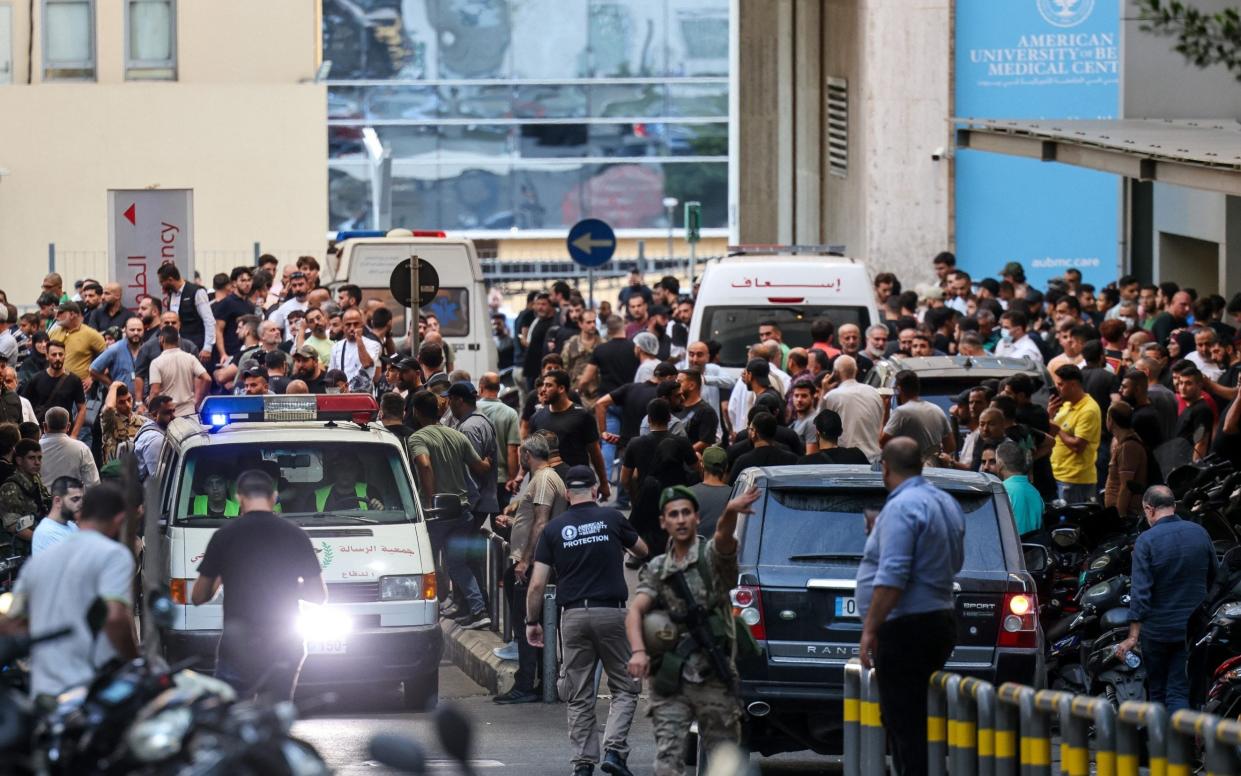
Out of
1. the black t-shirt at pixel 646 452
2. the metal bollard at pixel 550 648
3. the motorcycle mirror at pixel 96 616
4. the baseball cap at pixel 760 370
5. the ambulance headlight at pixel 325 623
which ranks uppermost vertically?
the baseball cap at pixel 760 370

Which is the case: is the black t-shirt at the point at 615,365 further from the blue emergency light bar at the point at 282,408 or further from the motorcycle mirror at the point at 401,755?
the motorcycle mirror at the point at 401,755

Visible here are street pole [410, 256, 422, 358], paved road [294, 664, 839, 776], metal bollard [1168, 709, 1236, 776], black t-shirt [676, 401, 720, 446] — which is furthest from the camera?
street pole [410, 256, 422, 358]

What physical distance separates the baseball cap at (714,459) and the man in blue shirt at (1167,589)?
2413 mm

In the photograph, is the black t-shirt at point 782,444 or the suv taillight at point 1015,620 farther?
the black t-shirt at point 782,444

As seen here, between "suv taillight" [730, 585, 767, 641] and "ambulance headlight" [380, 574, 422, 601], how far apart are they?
350 centimetres

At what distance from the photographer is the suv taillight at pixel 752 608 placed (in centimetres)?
1091

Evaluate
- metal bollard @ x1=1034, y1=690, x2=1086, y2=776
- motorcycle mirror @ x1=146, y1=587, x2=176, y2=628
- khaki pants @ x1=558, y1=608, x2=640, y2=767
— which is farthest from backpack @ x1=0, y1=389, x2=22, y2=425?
motorcycle mirror @ x1=146, y1=587, x2=176, y2=628

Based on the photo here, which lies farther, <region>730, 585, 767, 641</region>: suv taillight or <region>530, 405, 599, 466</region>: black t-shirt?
<region>530, 405, 599, 466</region>: black t-shirt

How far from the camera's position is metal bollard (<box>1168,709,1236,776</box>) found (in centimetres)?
720

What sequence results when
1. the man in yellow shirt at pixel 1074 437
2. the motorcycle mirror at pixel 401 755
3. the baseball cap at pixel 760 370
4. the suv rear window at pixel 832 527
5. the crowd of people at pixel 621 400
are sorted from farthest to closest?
1. the baseball cap at pixel 760 370
2. the man in yellow shirt at pixel 1074 437
3. the crowd of people at pixel 621 400
4. the suv rear window at pixel 832 527
5. the motorcycle mirror at pixel 401 755

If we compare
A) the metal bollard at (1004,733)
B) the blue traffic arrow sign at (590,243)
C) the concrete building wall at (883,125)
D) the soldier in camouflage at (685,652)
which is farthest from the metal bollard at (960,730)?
A: the concrete building wall at (883,125)

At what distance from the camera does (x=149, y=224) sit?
2688 cm

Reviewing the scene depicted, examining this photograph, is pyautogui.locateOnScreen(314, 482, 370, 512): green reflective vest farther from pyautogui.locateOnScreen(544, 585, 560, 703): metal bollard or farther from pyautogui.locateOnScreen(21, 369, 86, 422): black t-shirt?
pyautogui.locateOnScreen(21, 369, 86, 422): black t-shirt

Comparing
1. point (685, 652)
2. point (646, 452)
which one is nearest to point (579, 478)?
point (685, 652)
